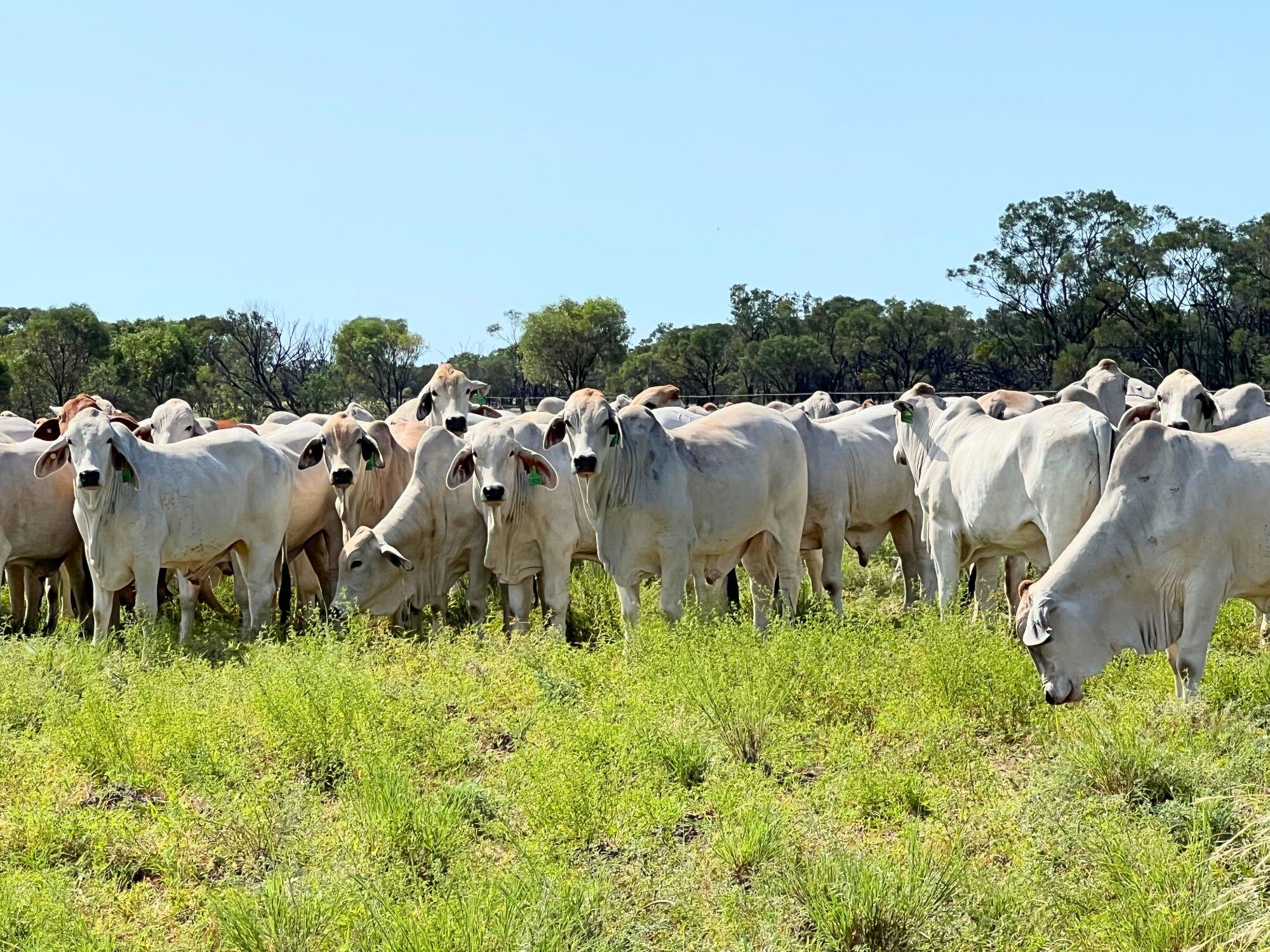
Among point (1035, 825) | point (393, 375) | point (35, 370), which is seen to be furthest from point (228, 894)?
point (393, 375)

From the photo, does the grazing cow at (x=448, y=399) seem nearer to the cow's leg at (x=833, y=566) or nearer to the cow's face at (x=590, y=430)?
the cow's leg at (x=833, y=566)

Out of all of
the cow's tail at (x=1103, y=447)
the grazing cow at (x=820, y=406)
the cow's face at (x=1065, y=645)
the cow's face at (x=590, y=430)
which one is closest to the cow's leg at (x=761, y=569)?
the cow's face at (x=590, y=430)

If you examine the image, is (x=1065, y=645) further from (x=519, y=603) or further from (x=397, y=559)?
(x=397, y=559)

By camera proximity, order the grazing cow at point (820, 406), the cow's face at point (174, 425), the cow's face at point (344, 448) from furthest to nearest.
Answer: the grazing cow at point (820, 406), the cow's face at point (174, 425), the cow's face at point (344, 448)

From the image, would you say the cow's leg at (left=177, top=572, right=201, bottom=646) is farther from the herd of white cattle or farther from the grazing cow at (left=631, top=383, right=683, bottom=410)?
the grazing cow at (left=631, top=383, right=683, bottom=410)

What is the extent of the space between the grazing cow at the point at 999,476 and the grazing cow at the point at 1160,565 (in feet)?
6.03

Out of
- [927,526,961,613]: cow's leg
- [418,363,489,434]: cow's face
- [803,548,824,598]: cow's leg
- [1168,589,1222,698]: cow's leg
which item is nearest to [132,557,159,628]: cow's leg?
[418,363,489,434]: cow's face

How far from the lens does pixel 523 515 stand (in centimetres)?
1151

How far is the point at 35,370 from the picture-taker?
54.3 m

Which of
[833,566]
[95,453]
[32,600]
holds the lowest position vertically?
[32,600]

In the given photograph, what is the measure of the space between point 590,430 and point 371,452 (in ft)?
10.6

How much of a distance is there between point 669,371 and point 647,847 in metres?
62.9

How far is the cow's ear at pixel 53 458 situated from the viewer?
10.9 m

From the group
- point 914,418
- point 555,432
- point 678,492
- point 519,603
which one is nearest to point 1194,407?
point 914,418
